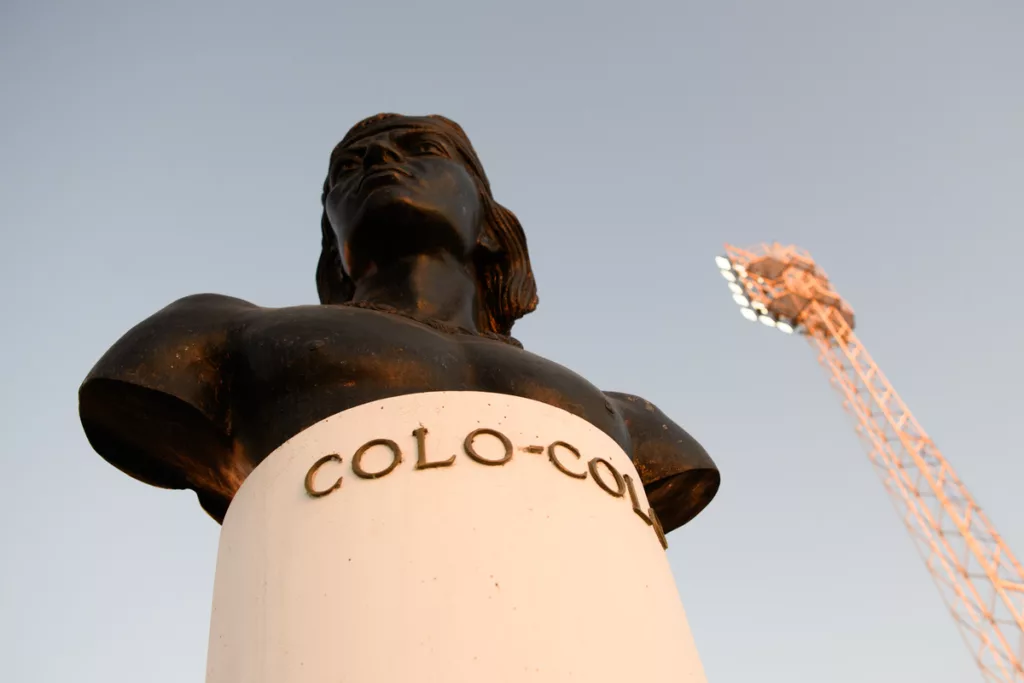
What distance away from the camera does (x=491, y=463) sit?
2.56 m

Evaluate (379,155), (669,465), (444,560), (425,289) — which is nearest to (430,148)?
(379,155)

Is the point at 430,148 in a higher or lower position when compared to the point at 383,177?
higher

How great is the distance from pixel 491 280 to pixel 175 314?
1685 mm

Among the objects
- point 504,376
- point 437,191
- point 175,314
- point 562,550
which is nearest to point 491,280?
point 437,191

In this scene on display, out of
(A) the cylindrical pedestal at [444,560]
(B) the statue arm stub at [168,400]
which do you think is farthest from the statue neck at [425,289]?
(A) the cylindrical pedestal at [444,560]

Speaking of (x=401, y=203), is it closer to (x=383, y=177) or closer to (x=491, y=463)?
(x=383, y=177)

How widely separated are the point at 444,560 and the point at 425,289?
1.90 meters

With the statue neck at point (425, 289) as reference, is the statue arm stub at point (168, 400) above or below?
below

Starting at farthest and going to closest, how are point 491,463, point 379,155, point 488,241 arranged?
point 488,241, point 379,155, point 491,463

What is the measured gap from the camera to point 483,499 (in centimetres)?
246

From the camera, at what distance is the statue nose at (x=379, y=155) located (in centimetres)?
422

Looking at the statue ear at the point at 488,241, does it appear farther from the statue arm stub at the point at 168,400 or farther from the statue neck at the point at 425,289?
the statue arm stub at the point at 168,400

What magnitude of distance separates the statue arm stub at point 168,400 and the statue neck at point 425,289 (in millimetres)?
759

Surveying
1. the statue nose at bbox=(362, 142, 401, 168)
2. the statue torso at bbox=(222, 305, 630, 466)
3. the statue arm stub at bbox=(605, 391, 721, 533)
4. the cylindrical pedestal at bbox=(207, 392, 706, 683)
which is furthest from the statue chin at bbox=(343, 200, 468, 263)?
the cylindrical pedestal at bbox=(207, 392, 706, 683)
